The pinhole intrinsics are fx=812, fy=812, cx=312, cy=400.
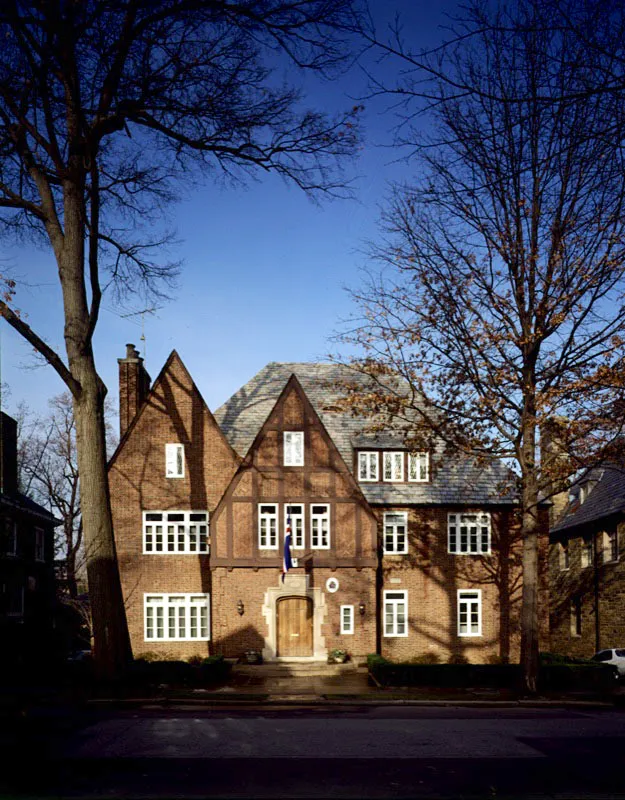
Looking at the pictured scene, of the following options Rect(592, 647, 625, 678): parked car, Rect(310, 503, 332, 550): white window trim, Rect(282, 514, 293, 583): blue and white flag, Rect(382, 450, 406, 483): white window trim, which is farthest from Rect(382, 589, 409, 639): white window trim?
Rect(592, 647, 625, 678): parked car

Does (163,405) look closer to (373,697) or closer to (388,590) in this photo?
(388,590)

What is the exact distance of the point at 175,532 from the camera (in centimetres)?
3017

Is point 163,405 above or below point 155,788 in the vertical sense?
above

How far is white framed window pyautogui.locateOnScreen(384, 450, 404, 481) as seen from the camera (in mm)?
32094

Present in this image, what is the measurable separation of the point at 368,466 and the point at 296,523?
13.9ft

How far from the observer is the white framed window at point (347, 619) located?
29.1 metres

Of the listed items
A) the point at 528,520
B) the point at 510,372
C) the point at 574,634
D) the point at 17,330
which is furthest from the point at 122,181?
the point at 574,634

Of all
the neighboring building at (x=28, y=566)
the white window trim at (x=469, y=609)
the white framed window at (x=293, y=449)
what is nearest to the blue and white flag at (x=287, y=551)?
the white framed window at (x=293, y=449)

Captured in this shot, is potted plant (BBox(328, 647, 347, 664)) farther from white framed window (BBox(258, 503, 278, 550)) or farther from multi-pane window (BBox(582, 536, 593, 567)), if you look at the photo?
multi-pane window (BBox(582, 536, 593, 567))

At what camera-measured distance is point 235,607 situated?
29000 mm

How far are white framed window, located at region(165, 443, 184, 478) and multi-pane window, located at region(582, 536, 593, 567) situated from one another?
19.6 m

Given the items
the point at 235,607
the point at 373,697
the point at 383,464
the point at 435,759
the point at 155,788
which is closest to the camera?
the point at 155,788

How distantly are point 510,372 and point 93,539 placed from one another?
1086cm

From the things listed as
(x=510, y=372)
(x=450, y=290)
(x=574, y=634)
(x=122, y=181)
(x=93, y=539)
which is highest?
(x=122, y=181)
